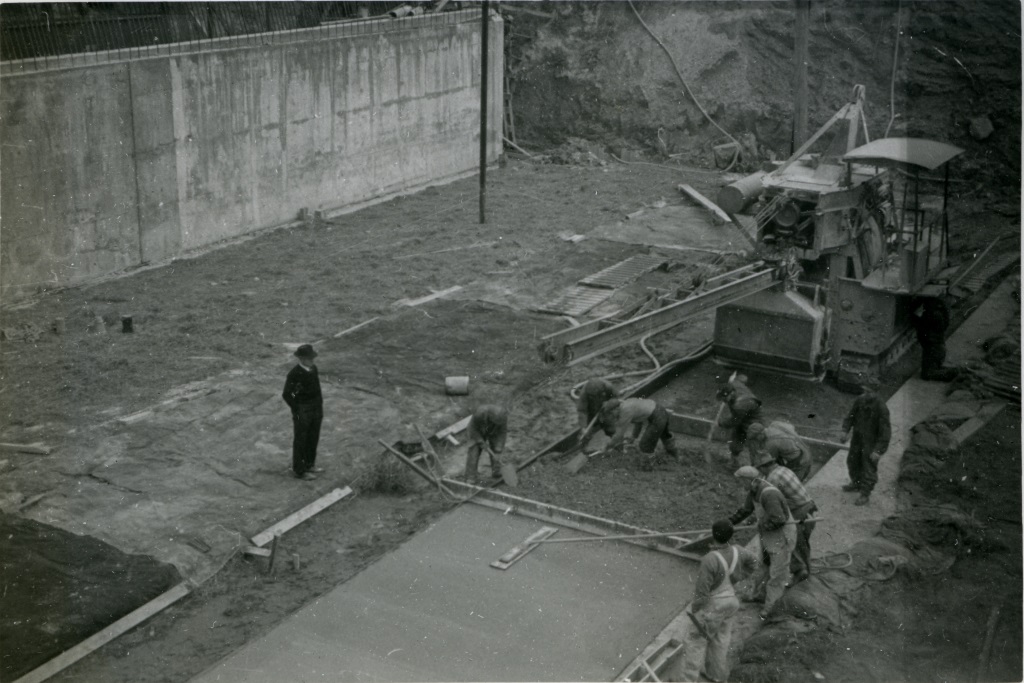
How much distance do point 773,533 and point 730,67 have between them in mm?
21221

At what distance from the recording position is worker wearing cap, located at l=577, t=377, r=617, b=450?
12062 mm

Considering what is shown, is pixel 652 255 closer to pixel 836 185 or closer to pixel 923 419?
pixel 836 185

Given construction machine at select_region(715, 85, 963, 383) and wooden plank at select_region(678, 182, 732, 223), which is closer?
construction machine at select_region(715, 85, 963, 383)

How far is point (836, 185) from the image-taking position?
1395cm

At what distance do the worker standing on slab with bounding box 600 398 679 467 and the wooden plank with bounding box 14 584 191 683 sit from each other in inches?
180

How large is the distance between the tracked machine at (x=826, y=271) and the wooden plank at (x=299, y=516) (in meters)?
3.96

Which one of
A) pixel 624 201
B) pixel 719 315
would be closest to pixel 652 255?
pixel 624 201

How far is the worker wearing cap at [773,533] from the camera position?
9.11 metres

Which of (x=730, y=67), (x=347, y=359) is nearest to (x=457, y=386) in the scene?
(x=347, y=359)

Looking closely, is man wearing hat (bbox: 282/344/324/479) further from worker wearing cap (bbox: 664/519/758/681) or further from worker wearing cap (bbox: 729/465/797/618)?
worker wearing cap (bbox: 664/519/758/681)

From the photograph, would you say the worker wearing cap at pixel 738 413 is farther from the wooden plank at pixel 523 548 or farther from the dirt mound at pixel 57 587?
the dirt mound at pixel 57 587

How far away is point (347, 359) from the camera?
48.6 feet

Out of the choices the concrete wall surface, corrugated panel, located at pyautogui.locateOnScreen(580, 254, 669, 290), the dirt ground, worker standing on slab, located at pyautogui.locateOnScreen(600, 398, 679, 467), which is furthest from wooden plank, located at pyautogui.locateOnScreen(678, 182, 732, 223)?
worker standing on slab, located at pyautogui.locateOnScreen(600, 398, 679, 467)

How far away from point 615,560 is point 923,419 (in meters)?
4.91
